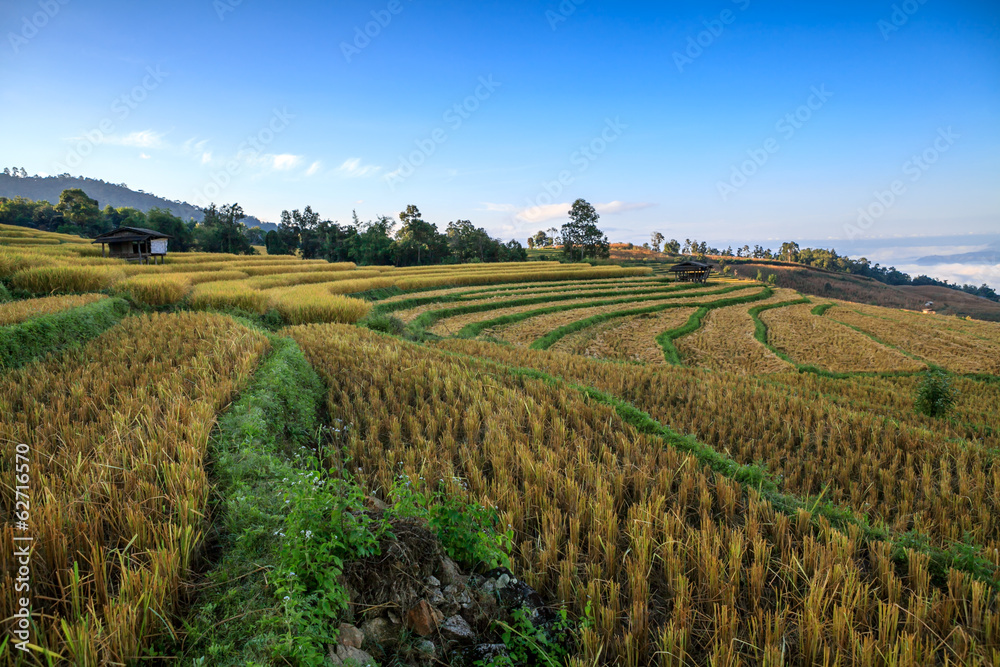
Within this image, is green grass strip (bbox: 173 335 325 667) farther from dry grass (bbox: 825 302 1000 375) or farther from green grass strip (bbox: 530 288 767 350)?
dry grass (bbox: 825 302 1000 375)

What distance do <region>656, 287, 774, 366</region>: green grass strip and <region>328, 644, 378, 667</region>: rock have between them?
13.6 metres

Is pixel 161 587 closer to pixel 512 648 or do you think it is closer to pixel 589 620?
pixel 512 648

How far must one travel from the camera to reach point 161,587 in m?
1.88

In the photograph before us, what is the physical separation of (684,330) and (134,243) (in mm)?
39436

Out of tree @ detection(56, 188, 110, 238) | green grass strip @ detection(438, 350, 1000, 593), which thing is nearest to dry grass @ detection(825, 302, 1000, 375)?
green grass strip @ detection(438, 350, 1000, 593)

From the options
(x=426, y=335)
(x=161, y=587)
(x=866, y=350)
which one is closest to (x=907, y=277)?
(x=866, y=350)

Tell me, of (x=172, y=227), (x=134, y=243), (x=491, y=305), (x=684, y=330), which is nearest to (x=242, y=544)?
(x=491, y=305)

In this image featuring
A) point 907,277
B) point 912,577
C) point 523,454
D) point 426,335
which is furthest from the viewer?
point 907,277

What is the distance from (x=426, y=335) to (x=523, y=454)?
34.4ft

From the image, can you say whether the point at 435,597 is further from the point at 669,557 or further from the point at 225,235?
the point at 225,235

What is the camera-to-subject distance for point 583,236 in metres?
73.3

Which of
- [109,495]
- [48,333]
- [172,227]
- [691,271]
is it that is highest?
[172,227]

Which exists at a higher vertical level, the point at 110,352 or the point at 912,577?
the point at 110,352

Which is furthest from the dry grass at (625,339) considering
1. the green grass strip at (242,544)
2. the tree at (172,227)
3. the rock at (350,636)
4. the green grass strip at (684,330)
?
the tree at (172,227)
